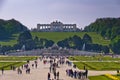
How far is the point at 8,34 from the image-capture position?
153125mm

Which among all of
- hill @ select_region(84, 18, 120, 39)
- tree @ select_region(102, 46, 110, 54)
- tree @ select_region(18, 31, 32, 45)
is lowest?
tree @ select_region(102, 46, 110, 54)

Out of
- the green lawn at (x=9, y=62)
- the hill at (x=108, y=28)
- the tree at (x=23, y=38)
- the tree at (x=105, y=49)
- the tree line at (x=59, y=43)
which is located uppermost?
the hill at (x=108, y=28)

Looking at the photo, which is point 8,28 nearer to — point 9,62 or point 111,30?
point 111,30

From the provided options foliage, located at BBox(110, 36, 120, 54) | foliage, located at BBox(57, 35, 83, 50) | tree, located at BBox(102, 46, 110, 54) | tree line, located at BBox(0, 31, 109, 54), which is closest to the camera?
foliage, located at BBox(110, 36, 120, 54)

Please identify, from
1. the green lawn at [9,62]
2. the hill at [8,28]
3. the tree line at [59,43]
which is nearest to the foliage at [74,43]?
the tree line at [59,43]

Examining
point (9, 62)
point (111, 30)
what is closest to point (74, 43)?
point (111, 30)

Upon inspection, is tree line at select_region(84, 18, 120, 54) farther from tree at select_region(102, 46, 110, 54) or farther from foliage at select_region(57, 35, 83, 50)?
foliage at select_region(57, 35, 83, 50)

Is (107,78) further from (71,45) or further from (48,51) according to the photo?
(71,45)

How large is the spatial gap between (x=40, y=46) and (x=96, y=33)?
139ft

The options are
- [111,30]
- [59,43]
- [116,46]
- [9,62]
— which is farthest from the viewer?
[111,30]

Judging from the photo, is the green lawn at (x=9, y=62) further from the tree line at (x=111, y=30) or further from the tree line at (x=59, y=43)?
→ the tree line at (x=59, y=43)

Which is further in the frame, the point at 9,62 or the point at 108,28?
the point at 108,28

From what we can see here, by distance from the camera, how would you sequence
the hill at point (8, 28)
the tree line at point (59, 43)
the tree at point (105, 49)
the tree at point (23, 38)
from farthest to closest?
the hill at point (8, 28), the tree at point (23, 38), the tree line at point (59, 43), the tree at point (105, 49)

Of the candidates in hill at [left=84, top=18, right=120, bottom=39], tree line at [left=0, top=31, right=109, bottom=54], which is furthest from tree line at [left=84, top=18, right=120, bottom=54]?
tree line at [left=0, top=31, right=109, bottom=54]
